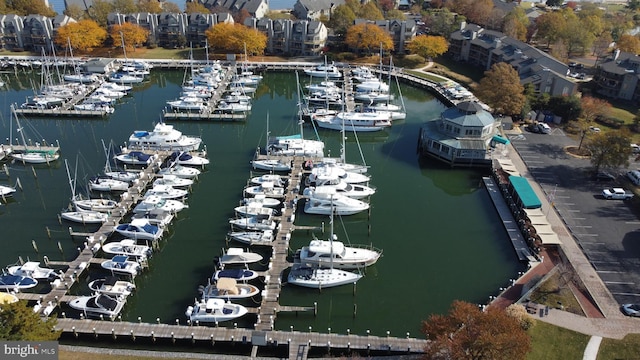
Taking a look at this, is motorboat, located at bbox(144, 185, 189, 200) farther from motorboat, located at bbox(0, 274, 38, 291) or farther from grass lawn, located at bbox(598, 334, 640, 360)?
grass lawn, located at bbox(598, 334, 640, 360)

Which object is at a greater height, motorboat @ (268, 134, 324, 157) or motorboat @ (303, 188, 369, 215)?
motorboat @ (268, 134, 324, 157)

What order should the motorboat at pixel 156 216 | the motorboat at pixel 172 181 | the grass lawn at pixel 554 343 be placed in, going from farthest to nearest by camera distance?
the motorboat at pixel 172 181 < the motorboat at pixel 156 216 < the grass lawn at pixel 554 343

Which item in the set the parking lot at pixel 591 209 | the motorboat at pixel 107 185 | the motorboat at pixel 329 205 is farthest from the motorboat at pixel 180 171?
the parking lot at pixel 591 209

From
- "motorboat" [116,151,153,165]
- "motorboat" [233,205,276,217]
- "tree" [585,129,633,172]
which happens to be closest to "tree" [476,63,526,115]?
"tree" [585,129,633,172]

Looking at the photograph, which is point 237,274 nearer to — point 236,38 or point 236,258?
point 236,258

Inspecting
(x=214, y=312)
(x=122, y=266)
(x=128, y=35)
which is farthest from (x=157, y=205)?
(x=128, y=35)

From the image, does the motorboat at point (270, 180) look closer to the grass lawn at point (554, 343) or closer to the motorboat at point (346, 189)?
the motorboat at point (346, 189)

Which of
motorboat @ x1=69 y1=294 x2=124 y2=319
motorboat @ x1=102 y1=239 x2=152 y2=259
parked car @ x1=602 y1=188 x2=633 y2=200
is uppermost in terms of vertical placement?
parked car @ x1=602 y1=188 x2=633 y2=200
